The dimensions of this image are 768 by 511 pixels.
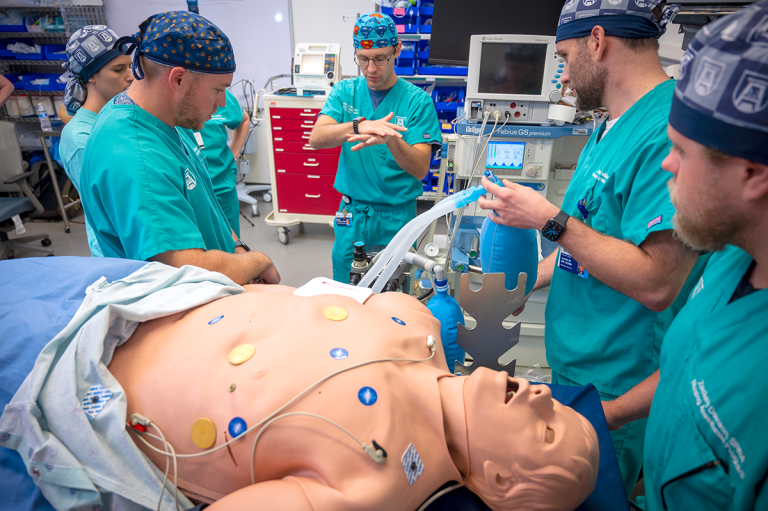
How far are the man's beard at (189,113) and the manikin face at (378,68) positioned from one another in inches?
Result: 46.2

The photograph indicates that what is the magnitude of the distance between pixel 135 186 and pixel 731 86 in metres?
1.38

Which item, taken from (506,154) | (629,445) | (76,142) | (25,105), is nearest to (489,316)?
(629,445)

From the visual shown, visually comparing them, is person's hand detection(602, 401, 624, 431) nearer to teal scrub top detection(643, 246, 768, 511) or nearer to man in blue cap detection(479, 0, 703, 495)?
man in blue cap detection(479, 0, 703, 495)

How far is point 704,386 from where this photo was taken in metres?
0.81

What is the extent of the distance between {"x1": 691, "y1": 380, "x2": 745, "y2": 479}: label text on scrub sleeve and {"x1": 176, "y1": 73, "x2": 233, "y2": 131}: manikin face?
61.1 inches

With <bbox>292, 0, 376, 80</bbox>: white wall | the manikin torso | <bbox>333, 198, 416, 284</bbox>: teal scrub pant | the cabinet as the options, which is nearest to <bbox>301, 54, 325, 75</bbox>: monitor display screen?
the cabinet

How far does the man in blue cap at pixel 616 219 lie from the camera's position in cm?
115

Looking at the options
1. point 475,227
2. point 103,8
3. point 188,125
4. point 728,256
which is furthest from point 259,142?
point 728,256

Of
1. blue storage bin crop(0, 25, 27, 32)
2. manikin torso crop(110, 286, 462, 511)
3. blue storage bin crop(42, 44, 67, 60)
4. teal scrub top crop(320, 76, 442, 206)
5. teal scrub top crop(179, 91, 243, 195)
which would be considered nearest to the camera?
manikin torso crop(110, 286, 462, 511)

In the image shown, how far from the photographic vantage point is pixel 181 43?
135 centimetres

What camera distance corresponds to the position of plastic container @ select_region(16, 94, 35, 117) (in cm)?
522

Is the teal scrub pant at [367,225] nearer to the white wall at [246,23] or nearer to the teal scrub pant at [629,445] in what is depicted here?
the teal scrub pant at [629,445]

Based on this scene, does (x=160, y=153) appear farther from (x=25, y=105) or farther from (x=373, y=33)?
→ (x=25, y=105)

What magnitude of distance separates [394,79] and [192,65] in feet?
4.65
